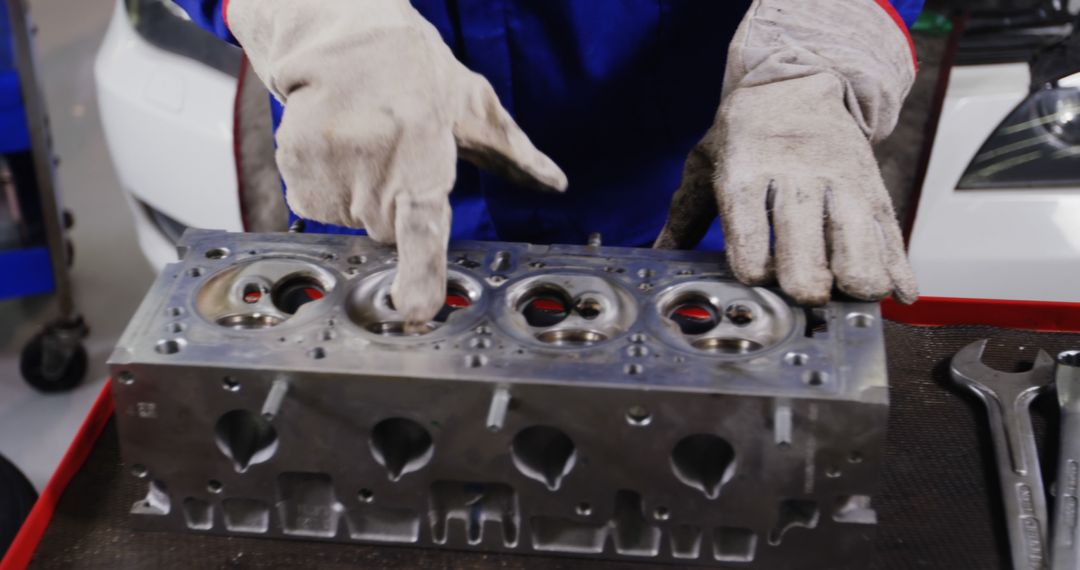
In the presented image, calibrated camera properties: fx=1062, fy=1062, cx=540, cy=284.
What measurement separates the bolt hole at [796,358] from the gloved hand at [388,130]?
1.13 feet

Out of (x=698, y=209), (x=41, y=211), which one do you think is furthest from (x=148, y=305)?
(x=41, y=211)

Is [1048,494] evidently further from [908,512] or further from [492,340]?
[492,340]

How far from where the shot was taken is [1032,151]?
202 cm

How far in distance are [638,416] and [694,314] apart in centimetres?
25

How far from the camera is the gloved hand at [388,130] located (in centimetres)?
106

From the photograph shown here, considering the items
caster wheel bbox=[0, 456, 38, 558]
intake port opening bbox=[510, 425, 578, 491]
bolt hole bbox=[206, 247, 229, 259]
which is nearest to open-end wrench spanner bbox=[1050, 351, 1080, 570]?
intake port opening bbox=[510, 425, 578, 491]

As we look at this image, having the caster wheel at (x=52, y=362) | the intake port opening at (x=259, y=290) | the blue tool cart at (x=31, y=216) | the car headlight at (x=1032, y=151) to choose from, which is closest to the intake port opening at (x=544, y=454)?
the intake port opening at (x=259, y=290)

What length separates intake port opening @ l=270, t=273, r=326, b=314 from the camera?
1.17 meters

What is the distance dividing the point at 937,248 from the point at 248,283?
1.38 m

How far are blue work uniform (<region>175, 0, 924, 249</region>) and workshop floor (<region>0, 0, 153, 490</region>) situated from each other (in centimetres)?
121

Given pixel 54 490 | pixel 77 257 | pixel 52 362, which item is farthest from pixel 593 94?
pixel 77 257

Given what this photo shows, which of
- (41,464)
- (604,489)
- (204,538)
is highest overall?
(604,489)

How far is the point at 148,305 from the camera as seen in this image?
1.10 m

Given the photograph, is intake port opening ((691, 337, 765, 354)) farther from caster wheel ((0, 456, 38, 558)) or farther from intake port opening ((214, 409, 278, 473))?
caster wheel ((0, 456, 38, 558))
